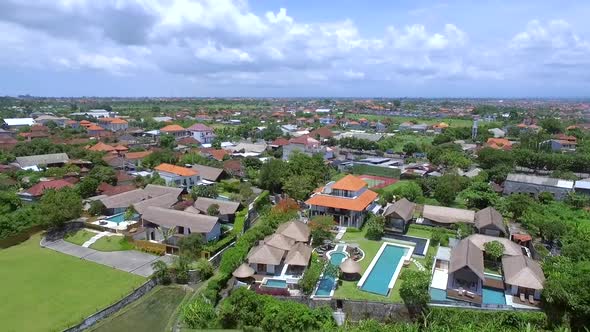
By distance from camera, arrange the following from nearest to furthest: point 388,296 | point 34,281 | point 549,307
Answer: point 549,307 → point 388,296 → point 34,281

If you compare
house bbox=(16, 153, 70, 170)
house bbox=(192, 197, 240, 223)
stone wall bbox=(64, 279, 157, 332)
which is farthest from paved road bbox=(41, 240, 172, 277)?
house bbox=(16, 153, 70, 170)

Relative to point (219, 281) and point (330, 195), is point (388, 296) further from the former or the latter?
point (330, 195)

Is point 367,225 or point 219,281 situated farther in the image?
point 367,225

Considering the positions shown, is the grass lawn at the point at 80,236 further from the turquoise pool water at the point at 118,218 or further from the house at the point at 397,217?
the house at the point at 397,217

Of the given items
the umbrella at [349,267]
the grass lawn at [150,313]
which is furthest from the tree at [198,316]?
the umbrella at [349,267]

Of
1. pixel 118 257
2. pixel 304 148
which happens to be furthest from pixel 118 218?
pixel 304 148

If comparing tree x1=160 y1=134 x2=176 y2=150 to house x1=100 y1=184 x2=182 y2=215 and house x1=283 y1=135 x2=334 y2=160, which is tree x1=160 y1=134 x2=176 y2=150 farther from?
house x1=100 y1=184 x2=182 y2=215

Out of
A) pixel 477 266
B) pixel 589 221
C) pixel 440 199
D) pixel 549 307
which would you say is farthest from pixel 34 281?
pixel 589 221
